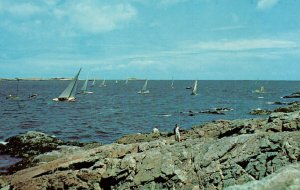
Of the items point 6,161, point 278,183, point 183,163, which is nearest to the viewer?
point 278,183

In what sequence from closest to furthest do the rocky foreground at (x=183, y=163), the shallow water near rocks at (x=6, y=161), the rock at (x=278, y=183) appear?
the rock at (x=278, y=183), the rocky foreground at (x=183, y=163), the shallow water near rocks at (x=6, y=161)

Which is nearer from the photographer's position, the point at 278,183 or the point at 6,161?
the point at 278,183

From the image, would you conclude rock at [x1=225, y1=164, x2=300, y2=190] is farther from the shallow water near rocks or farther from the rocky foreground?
the shallow water near rocks

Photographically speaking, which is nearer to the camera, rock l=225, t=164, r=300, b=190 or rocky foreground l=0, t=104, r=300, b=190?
rock l=225, t=164, r=300, b=190

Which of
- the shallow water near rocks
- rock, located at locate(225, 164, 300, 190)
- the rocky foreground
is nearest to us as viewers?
rock, located at locate(225, 164, 300, 190)

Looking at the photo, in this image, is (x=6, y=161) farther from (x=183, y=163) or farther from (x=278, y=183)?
(x=278, y=183)

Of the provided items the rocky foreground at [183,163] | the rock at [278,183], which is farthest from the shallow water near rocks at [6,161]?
the rock at [278,183]

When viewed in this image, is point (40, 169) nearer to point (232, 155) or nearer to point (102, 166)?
point (102, 166)

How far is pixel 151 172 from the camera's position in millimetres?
16250

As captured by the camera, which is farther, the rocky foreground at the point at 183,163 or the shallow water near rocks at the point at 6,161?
the shallow water near rocks at the point at 6,161

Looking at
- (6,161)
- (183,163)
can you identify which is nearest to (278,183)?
(183,163)

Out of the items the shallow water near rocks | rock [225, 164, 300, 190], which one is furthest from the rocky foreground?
the shallow water near rocks

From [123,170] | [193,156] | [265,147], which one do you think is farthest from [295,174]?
[123,170]

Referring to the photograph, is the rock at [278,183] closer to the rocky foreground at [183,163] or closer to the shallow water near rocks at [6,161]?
Answer: the rocky foreground at [183,163]
